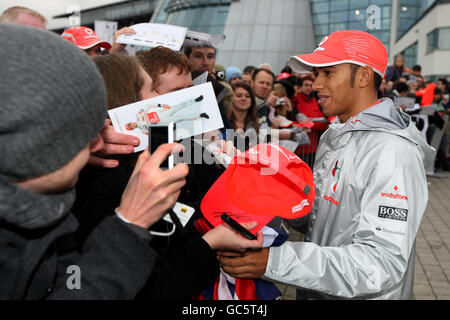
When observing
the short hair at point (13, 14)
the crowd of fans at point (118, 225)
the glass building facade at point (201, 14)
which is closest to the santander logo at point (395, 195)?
the crowd of fans at point (118, 225)

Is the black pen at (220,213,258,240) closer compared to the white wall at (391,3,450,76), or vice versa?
the black pen at (220,213,258,240)

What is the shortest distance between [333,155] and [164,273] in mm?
1169

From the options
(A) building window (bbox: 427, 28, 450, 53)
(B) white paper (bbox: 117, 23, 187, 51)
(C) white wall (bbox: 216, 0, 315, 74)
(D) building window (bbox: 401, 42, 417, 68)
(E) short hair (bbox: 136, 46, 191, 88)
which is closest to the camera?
(E) short hair (bbox: 136, 46, 191, 88)

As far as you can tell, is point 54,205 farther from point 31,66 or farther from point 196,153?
point 196,153

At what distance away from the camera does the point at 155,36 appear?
293 cm

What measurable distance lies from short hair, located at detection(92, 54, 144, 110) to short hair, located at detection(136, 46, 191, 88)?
0.64m

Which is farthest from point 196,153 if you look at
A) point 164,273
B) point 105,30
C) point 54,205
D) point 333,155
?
point 105,30

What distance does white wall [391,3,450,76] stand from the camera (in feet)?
89.5

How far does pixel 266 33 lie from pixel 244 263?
25.1 metres

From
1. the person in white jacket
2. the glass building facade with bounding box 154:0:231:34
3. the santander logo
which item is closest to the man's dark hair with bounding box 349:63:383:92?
the person in white jacket

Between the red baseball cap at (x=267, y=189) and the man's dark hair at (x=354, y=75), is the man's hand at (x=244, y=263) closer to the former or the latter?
the red baseball cap at (x=267, y=189)

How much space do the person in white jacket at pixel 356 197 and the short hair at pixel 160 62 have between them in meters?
0.73

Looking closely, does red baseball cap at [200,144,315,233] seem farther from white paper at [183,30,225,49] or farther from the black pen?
white paper at [183,30,225,49]

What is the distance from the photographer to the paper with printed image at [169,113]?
137 cm
